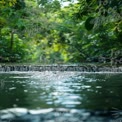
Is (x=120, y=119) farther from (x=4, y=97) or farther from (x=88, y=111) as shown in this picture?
(x=4, y=97)

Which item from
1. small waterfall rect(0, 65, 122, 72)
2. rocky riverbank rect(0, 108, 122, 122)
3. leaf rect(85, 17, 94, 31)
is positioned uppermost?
leaf rect(85, 17, 94, 31)

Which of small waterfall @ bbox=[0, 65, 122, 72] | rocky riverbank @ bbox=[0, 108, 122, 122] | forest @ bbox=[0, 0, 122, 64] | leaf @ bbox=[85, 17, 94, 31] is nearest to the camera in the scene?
rocky riverbank @ bbox=[0, 108, 122, 122]

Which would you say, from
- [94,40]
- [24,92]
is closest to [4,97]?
[24,92]

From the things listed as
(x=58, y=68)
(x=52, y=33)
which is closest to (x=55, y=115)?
(x=58, y=68)

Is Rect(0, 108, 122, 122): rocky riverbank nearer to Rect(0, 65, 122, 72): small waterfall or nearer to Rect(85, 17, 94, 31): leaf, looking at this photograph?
Rect(85, 17, 94, 31): leaf

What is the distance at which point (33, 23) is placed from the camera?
30.1m

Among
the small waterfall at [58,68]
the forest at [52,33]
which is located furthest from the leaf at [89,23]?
the forest at [52,33]

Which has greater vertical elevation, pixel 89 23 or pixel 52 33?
pixel 52 33

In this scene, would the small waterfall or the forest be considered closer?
the small waterfall

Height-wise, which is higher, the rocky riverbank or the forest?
the forest

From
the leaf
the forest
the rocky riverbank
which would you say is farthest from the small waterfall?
the rocky riverbank

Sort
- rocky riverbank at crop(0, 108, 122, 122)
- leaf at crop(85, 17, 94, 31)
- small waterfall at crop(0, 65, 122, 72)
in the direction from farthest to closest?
small waterfall at crop(0, 65, 122, 72) → leaf at crop(85, 17, 94, 31) → rocky riverbank at crop(0, 108, 122, 122)

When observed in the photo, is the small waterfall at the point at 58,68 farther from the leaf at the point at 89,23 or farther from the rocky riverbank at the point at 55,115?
the rocky riverbank at the point at 55,115

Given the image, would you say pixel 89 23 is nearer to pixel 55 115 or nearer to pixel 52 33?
pixel 55 115
